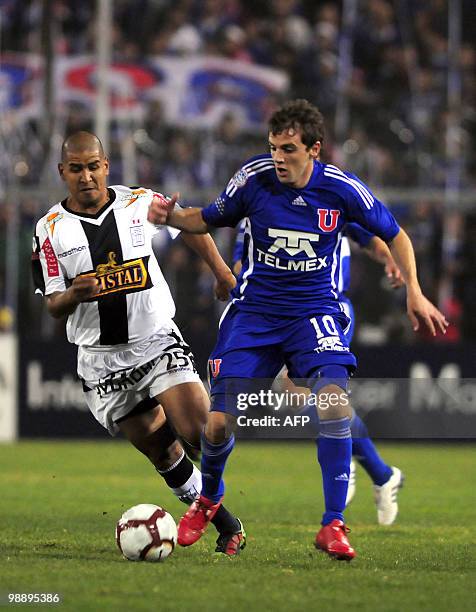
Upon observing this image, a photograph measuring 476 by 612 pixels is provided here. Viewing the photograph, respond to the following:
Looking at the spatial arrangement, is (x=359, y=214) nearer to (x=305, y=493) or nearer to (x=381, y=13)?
(x=305, y=493)

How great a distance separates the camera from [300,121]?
19.9 feet

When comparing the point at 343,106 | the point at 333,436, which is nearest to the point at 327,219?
the point at 333,436

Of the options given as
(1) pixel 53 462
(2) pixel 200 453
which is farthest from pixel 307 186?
(1) pixel 53 462

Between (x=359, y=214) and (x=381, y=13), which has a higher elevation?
(x=381, y=13)


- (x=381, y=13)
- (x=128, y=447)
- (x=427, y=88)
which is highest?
(x=381, y=13)

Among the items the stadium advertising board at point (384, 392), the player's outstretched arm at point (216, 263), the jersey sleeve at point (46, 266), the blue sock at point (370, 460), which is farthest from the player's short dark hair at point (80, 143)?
the stadium advertising board at point (384, 392)

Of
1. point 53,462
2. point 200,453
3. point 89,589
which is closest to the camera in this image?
point 89,589

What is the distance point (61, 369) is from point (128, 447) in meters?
1.29

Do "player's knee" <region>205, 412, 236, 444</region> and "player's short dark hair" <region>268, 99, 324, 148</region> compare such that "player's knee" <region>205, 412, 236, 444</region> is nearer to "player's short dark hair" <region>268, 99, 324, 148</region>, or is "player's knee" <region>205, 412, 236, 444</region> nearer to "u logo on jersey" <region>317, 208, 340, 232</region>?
"u logo on jersey" <region>317, 208, 340, 232</region>

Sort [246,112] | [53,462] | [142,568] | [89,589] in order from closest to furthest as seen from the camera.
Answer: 1. [89,589]
2. [142,568]
3. [53,462]
4. [246,112]

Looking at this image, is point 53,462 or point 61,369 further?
point 61,369

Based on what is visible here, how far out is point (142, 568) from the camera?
223 inches

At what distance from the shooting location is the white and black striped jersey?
6641mm

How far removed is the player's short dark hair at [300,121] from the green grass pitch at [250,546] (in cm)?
207
